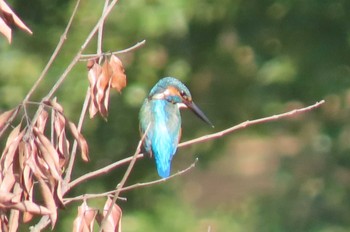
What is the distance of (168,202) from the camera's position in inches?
306

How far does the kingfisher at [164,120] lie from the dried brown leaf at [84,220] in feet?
5.44

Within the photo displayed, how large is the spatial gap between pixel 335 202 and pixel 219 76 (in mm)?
1088

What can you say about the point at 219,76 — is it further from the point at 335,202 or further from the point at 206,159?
the point at 335,202

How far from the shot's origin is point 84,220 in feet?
8.97

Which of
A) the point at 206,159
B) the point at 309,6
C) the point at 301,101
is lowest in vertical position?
the point at 206,159

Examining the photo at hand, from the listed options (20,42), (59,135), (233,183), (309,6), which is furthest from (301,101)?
(233,183)

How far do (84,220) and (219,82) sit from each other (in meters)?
5.48

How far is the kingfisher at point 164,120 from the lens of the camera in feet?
14.7

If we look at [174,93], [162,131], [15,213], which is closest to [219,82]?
[174,93]

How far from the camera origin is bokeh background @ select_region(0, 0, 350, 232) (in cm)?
696

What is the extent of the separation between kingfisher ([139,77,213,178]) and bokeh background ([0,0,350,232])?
75.7 inches

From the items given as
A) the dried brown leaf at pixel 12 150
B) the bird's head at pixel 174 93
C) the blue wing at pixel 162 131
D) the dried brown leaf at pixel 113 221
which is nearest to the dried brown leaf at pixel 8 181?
the dried brown leaf at pixel 12 150

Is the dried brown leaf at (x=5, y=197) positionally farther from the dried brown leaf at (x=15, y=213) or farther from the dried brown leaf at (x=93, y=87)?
the dried brown leaf at (x=93, y=87)

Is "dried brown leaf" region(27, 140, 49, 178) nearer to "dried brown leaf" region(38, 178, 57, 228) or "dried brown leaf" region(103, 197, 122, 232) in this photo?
"dried brown leaf" region(38, 178, 57, 228)
